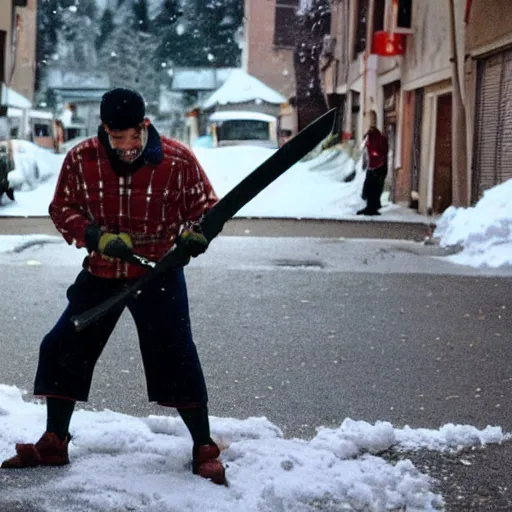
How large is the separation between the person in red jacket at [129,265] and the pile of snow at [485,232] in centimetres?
706

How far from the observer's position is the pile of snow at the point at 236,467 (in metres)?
3.31

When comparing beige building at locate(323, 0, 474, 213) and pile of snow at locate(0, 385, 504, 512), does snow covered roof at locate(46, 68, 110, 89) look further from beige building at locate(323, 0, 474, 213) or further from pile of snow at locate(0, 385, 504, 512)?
pile of snow at locate(0, 385, 504, 512)

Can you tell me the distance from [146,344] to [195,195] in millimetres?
603

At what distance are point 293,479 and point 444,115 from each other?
50.9 feet

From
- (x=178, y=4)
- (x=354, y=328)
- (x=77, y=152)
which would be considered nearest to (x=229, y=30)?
(x=178, y=4)

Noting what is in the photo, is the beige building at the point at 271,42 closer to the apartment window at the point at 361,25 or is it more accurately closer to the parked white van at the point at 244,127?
the parked white van at the point at 244,127

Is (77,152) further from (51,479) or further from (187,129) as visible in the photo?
(187,129)

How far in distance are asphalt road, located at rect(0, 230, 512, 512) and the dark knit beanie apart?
1.40m

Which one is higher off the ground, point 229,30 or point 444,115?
point 229,30

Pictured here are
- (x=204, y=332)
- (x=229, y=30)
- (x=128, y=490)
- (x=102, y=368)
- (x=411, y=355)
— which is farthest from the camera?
(x=229, y=30)

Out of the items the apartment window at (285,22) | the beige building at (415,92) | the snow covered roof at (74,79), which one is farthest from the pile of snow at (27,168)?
the snow covered roof at (74,79)

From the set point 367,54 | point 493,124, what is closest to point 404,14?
point 367,54

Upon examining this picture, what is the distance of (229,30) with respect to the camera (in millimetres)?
48875

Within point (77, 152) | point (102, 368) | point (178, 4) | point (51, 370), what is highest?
point (178, 4)
